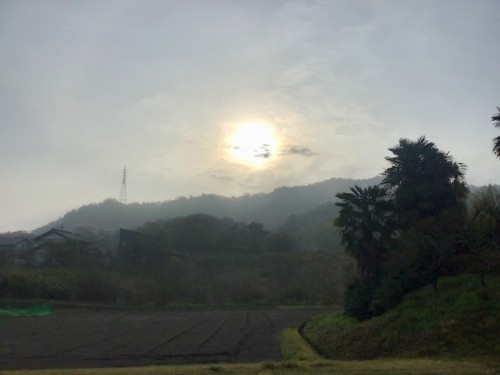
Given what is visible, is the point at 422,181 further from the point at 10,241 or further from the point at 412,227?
the point at 10,241

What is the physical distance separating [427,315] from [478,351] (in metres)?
4.21

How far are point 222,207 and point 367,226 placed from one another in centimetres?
14846

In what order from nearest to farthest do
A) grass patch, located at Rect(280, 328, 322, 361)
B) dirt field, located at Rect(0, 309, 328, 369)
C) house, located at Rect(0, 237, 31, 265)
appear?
1. grass patch, located at Rect(280, 328, 322, 361)
2. dirt field, located at Rect(0, 309, 328, 369)
3. house, located at Rect(0, 237, 31, 265)

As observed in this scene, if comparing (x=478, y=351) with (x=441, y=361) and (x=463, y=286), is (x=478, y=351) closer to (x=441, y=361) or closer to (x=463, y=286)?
(x=441, y=361)

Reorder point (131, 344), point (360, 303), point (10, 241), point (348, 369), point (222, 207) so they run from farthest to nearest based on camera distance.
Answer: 1. point (222, 207)
2. point (10, 241)
3. point (360, 303)
4. point (131, 344)
5. point (348, 369)

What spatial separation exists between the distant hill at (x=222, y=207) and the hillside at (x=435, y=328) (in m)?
133

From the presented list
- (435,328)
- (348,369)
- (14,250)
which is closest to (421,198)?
(435,328)

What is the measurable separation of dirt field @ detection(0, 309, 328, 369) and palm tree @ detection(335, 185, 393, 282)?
276 inches

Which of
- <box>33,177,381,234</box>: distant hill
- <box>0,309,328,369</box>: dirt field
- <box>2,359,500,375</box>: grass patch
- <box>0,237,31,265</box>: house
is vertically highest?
<box>33,177,381,234</box>: distant hill

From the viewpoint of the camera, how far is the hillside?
18250 mm

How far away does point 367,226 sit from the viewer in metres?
32.0

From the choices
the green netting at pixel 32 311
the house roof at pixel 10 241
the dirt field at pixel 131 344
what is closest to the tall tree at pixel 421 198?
the dirt field at pixel 131 344

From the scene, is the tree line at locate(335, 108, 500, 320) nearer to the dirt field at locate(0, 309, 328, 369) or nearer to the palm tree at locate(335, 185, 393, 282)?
the palm tree at locate(335, 185, 393, 282)

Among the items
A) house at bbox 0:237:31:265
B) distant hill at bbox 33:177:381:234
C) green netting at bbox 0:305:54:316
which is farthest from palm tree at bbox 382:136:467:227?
distant hill at bbox 33:177:381:234
